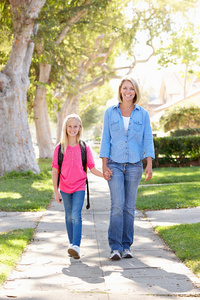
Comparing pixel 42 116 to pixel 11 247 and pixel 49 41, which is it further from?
pixel 11 247

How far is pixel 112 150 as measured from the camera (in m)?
5.45

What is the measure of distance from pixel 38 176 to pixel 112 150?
9.36m

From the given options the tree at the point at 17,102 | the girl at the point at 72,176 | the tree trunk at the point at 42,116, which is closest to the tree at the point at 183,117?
the tree trunk at the point at 42,116

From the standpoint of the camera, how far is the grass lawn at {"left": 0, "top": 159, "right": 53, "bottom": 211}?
9258 mm

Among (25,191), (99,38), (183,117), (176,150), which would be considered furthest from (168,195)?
(183,117)

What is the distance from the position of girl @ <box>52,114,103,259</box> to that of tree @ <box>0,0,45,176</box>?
954cm

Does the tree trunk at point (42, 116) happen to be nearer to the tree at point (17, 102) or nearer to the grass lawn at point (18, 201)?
the tree at point (17, 102)

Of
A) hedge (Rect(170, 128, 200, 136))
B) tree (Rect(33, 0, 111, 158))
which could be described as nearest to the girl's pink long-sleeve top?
tree (Rect(33, 0, 111, 158))

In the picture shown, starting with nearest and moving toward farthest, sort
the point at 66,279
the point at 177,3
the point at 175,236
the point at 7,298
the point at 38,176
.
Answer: the point at 7,298
the point at 66,279
the point at 175,236
the point at 38,176
the point at 177,3

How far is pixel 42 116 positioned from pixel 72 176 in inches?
803

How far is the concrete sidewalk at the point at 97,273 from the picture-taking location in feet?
13.7

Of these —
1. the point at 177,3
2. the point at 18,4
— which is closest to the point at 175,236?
the point at 18,4

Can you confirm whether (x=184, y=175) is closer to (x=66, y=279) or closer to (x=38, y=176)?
(x=38, y=176)

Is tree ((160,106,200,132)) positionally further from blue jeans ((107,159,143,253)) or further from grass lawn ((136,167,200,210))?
blue jeans ((107,159,143,253))
